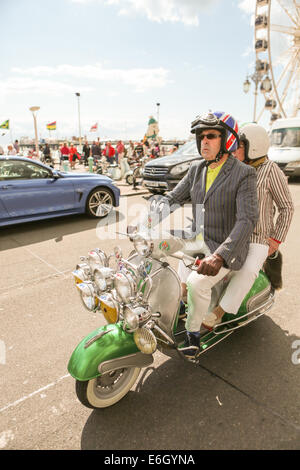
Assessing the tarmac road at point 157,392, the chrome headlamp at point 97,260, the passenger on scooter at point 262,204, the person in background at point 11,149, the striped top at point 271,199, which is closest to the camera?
the tarmac road at point 157,392

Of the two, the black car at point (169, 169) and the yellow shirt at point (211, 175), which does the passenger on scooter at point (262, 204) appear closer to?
the yellow shirt at point (211, 175)

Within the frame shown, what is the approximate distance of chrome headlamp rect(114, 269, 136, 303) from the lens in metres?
1.85

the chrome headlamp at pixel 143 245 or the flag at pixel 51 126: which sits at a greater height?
the flag at pixel 51 126

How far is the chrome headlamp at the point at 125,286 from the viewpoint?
1852mm

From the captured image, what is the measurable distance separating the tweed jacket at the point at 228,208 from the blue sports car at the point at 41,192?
13.1 feet

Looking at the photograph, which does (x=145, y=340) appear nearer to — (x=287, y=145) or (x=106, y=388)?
(x=106, y=388)

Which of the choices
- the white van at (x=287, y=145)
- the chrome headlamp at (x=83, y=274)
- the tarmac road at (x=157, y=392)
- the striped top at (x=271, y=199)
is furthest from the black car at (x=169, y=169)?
the chrome headlamp at (x=83, y=274)

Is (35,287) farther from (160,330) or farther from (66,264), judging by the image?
(160,330)

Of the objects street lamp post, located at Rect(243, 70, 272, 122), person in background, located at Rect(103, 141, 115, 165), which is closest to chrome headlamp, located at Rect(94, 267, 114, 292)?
person in background, located at Rect(103, 141, 115, 165)

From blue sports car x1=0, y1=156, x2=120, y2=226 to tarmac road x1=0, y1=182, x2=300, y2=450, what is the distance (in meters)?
3.03

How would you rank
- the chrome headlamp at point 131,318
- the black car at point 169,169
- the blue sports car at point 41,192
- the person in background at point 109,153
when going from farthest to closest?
the person in background at point 109,153 < the black car at point 169,169 < the blue sports car at point 41,192 < the chrome headlamp at point 131,318

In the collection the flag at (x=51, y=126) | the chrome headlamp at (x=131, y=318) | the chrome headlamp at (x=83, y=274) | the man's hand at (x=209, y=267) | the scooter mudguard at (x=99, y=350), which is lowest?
the scooter mudguard at (x=99, y=350)

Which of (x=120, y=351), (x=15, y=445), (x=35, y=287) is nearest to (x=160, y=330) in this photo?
(x=120, y=351)

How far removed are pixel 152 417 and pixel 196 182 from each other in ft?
5.73
